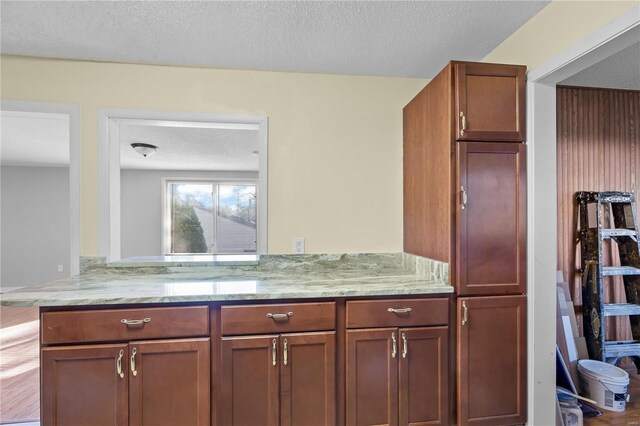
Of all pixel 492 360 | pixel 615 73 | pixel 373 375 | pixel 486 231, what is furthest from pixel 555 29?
pixel 373 375

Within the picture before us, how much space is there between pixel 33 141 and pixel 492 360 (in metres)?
5.64

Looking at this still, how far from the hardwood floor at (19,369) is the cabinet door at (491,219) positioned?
2.85 m

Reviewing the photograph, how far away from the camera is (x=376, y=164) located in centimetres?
224

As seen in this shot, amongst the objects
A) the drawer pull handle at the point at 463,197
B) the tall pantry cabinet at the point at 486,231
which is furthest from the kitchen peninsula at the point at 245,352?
the drawer pull handle at the point at 463,197

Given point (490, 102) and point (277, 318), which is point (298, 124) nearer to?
point (490, 102)

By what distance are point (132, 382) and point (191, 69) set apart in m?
1.89

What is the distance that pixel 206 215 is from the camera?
21.3ft

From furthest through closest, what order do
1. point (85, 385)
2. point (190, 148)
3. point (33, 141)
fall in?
point (190, 148) → point (33, 141) → point (85, 385)

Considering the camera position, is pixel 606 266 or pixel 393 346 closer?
pixel 393 346

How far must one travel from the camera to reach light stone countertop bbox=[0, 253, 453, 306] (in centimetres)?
148

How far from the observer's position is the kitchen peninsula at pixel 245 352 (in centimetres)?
143

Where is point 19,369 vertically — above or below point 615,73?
below

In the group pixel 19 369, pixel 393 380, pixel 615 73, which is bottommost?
pixel 19 369

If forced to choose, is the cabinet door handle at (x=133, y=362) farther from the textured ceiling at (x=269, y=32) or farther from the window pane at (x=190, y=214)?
the window pane at (x=190, y=214)
